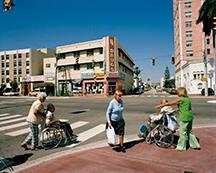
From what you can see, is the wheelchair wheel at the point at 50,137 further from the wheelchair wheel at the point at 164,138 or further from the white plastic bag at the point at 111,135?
the wheelchair wheel at the point at 164,138

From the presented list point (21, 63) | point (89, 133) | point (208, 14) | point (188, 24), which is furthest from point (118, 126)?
point (21, 63)

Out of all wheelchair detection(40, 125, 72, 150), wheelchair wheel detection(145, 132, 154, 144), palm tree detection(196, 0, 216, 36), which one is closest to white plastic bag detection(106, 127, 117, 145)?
wheelchair wheel detection(145, 132, 154, 144)

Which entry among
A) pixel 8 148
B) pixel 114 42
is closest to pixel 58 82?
pixel 114 42

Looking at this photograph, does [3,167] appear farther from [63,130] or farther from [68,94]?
[68,94]

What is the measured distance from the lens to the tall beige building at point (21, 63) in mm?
71594

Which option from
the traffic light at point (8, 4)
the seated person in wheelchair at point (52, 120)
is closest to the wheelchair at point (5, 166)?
the seated person in wheelchair at point (52, 120)

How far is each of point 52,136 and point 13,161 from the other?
144cm

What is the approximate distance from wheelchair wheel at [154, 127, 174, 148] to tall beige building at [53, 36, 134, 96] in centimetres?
3607

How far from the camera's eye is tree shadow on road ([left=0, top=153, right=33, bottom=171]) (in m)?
5.42

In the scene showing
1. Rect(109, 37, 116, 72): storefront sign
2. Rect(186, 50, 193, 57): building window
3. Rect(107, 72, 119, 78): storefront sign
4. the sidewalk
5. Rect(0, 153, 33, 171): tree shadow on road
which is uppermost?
Rect(186, 50, 193, 57): building window

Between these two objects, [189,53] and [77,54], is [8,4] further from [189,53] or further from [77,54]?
[189,53]

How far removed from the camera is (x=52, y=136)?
7.04m

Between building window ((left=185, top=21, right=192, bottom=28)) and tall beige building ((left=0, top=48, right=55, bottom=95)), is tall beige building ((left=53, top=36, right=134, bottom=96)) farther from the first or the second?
building window ((left=185, top=21, right=192, bottom=28))

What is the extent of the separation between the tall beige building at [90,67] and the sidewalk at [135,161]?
36601 millimetres
